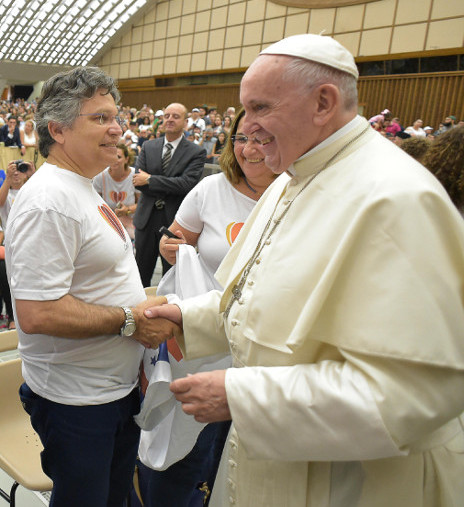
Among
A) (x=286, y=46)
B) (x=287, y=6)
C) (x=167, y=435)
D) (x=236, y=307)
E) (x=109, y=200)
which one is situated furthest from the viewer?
(x=287, y=6)

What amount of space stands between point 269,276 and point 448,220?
394 millimetres

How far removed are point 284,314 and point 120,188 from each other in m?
4.06

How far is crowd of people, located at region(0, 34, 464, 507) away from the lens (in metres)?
0.87

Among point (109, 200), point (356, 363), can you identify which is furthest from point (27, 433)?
point (109, 200)

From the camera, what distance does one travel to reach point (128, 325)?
1467 millimetres

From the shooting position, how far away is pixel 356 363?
898mm

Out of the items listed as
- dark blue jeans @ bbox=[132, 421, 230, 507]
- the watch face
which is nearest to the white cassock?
the watch face

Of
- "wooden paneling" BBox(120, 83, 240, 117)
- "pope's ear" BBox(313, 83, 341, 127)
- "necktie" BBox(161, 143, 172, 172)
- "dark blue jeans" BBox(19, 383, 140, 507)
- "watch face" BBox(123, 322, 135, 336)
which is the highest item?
"wooden paneling" BBox(120, 83, 240, 117)

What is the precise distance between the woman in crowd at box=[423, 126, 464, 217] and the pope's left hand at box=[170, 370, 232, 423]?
1.55m

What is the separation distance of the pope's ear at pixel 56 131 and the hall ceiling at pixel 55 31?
2837cm

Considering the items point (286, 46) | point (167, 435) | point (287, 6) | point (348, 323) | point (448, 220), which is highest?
point (287, 6)

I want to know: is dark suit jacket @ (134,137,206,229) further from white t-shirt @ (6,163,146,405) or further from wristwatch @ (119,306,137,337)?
wristwatch @ (119,306,137,337)

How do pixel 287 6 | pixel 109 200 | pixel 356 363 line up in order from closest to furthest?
pixel 356 363 < pixel 109 200 < pixel 287 6

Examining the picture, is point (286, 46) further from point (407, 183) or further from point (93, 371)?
point (93, 371)
